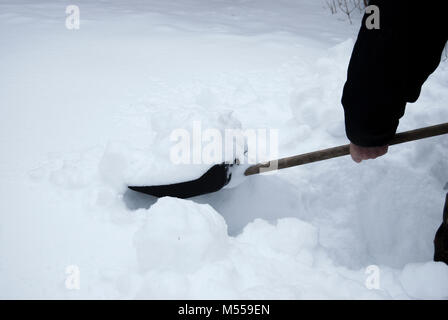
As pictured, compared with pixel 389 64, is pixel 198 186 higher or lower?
lower

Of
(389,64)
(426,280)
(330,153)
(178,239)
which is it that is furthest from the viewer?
(330,153)

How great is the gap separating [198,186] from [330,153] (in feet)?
2.16

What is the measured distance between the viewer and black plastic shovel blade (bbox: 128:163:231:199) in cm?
163

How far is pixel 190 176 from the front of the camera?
63.8 inches

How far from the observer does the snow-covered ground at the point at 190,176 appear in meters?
1.24

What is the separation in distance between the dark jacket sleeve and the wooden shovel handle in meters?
0.28

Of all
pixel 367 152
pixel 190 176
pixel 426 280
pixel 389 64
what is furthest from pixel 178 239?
pixel 426 280

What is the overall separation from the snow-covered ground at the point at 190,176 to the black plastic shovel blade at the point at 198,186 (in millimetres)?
57

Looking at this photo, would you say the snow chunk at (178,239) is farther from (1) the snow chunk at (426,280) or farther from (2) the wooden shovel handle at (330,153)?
(1) the snow chunk at (426,280)

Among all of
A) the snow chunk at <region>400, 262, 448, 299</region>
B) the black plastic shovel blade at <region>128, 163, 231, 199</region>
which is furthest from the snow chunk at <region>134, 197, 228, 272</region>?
the snow chunk at <region>400, 262, 448, 299</region>

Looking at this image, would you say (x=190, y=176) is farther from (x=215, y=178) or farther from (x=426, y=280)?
(x=426, y=280)

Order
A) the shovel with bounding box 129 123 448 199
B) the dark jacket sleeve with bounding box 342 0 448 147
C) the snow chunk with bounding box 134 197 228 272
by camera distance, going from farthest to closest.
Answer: the shovel with bounding box 129 123 448 199 → the snow chunk with bounding box 134 197 228 272 → the dark jacket sleeve with bounding box 342 0 448 147

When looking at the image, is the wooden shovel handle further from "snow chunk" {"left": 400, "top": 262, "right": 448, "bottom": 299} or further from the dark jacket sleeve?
"snow chunk" {"left": 400, "top": 262, "right": 448, "bottom": 299}

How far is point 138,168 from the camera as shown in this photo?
164cm
